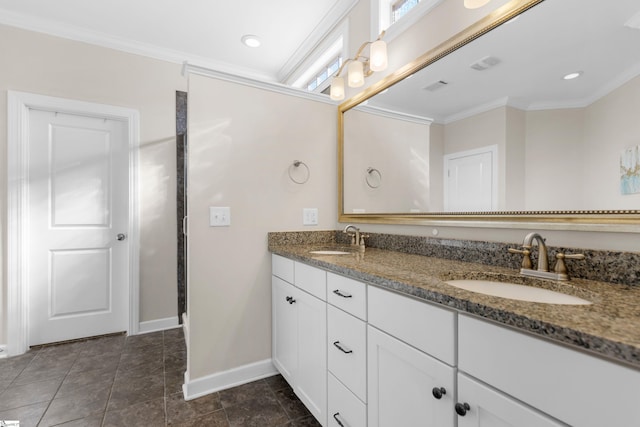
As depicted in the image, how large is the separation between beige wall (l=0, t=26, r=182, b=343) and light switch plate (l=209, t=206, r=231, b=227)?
4.22ft

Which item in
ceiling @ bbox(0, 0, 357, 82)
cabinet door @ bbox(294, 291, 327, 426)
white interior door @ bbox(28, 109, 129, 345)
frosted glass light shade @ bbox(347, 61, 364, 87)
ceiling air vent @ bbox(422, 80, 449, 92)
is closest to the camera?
cabinet door @ bbox(294, 291, 327, 426)

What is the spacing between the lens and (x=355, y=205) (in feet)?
7.15

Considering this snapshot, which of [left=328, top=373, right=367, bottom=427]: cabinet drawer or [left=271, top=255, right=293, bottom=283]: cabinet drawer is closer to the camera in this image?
[left=328, top=373, right=367, bottom=427]: cabinet drawer

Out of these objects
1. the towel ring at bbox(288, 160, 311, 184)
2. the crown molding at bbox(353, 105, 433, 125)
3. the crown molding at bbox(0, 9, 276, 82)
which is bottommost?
the towel ring at bbox(288, 160, 311, 184)

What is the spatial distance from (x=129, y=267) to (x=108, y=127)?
4.24 feet

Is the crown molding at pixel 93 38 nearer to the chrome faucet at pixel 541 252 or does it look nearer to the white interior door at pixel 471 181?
the white interior door at pixel 471 181

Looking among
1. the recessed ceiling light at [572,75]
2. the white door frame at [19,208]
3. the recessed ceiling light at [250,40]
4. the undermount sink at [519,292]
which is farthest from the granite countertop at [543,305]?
the white door frame at [19,208]

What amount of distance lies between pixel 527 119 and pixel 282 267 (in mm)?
1472

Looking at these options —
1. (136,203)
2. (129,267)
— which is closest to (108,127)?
(136,203)

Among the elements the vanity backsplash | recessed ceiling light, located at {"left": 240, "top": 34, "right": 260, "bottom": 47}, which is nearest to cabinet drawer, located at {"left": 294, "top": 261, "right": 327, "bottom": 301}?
the vanity backsplash

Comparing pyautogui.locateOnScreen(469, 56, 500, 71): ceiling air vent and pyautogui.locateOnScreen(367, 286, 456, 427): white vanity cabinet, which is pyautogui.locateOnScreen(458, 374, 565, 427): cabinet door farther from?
pyautogui.locateOnScreen(469, 56, 500, 71): ceiling air vent

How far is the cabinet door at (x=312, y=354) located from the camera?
1404 millimetres

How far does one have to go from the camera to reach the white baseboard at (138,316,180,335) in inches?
108

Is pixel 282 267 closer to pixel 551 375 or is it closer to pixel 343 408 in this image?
pixel 343 408
